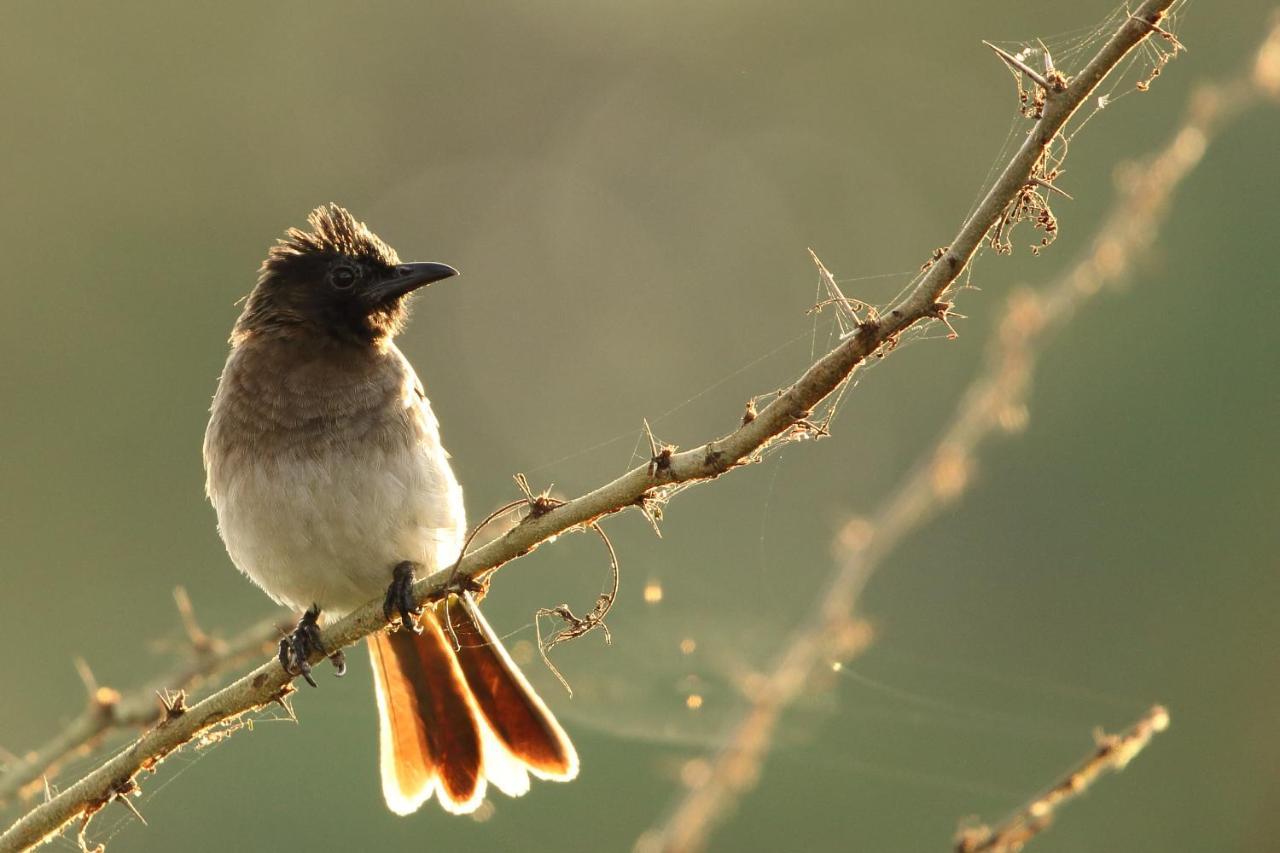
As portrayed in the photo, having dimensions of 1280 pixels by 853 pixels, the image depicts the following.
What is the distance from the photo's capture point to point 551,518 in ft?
8.17

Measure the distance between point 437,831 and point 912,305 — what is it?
22.0ft

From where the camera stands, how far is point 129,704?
3252mm

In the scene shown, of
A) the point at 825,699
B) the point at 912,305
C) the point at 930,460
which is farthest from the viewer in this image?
the point at 825,699

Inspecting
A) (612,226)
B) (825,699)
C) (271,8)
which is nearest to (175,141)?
(271,8)

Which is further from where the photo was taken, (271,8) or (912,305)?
(271,8)

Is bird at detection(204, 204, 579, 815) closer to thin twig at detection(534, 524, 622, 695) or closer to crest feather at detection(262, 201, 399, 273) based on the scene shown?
crest feather at detection(262, 201, 399, 273)

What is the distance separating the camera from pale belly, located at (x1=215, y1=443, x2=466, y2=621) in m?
4.25

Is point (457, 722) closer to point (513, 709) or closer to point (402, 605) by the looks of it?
point (513, 709)

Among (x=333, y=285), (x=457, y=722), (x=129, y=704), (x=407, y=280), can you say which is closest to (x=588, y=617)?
(x=129, y=704)

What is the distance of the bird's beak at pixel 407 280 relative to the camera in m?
4.90

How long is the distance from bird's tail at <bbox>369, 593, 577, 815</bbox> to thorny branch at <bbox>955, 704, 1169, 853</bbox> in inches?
78.8

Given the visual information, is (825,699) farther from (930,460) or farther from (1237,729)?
(1237,729)

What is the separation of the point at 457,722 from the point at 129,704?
55.0 inches

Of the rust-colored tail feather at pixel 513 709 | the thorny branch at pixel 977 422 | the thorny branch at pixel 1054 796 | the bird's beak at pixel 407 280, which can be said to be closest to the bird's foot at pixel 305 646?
the rust-colored tail feather at pixel 513 709
